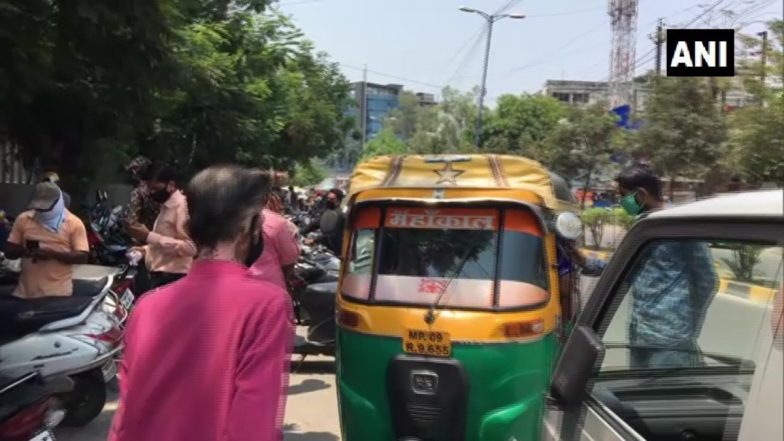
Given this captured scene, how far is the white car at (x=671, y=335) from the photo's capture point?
1.96m

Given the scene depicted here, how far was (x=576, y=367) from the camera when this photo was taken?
7.32ft

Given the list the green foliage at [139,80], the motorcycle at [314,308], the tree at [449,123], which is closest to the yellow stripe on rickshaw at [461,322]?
the motorcycle at [314,308]

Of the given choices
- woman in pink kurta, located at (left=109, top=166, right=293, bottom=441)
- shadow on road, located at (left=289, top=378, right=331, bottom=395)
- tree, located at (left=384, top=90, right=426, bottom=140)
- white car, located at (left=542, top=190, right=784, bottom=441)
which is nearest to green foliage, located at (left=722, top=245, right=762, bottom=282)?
white car, located at (left=542, top=190, right=784, bottom=441)

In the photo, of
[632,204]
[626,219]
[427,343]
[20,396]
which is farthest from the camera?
[626,219]

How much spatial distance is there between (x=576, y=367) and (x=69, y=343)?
3.65 meters

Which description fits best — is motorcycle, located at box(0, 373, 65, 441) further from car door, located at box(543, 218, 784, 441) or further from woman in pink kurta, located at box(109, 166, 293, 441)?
car door, located at box(543, 218, 784, 441)

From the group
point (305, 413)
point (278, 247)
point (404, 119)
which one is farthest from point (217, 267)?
point (404, 119)

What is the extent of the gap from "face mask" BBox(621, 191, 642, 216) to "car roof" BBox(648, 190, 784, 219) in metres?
3.02

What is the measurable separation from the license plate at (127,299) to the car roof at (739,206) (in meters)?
5.25

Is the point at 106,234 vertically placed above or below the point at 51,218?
below

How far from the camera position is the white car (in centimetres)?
196

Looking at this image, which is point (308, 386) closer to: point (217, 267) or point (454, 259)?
point (454, 259)

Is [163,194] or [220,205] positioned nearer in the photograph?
[220,205]

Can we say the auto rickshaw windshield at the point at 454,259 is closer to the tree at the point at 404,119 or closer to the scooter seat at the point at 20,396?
the scooter seat at the point at 20,396
